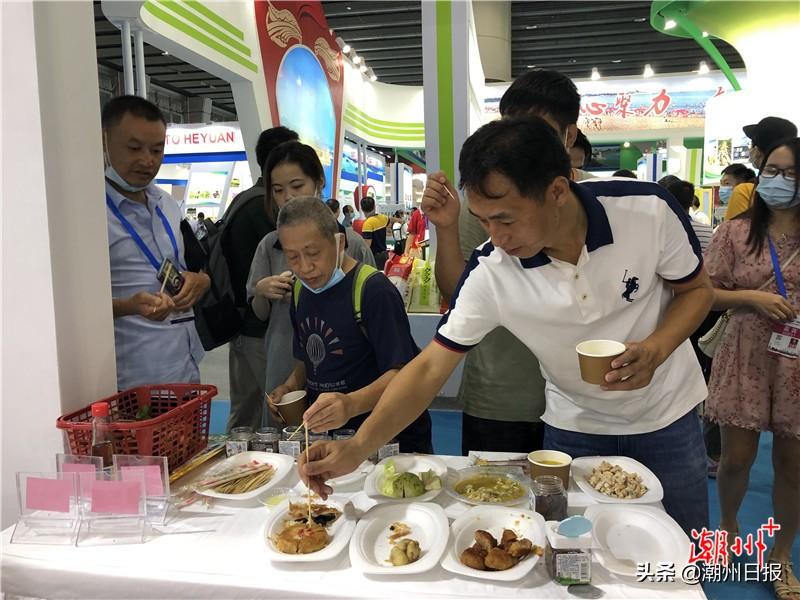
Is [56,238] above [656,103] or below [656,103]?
below

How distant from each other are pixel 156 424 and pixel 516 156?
115 centimetres

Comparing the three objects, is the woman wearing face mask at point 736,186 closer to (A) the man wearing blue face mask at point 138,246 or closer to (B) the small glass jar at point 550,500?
(B) the small glass jar at point 550,500

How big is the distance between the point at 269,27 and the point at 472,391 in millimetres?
5640

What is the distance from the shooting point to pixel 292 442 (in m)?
1.80

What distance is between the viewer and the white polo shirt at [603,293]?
5.04ft

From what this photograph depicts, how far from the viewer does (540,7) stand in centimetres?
1195

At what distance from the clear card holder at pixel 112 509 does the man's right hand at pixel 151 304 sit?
64 centimetres

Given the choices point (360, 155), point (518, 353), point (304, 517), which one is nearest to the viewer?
point (304, 517)

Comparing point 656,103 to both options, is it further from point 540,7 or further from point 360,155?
point 360,155

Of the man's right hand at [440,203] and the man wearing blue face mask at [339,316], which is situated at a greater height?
the man's right hand at [440,203]

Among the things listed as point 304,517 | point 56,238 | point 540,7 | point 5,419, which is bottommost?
point 304,517

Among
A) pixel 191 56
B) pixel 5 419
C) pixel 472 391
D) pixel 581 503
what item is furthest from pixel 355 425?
pixel 191 56

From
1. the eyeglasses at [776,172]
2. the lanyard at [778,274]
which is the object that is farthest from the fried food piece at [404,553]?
the eyeglasses at [776,172]

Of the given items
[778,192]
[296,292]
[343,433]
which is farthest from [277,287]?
[778,192]
